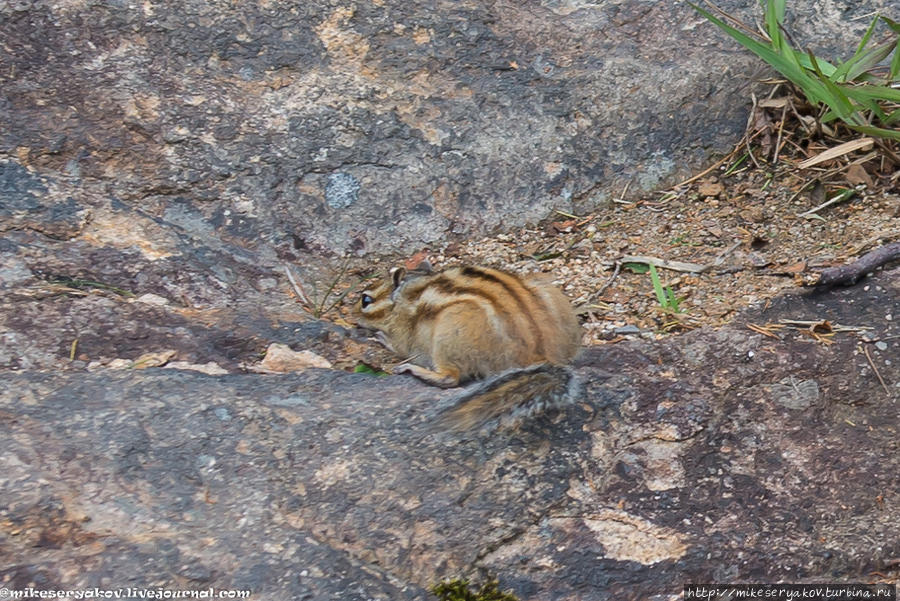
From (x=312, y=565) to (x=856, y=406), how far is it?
6.96 ft

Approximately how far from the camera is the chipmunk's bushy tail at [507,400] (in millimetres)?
3449

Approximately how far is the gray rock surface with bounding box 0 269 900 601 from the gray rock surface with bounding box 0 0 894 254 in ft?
5.56

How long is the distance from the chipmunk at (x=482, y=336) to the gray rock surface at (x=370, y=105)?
2.34 ft

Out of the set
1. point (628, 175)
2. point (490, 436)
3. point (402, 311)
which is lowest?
point (490, 436)

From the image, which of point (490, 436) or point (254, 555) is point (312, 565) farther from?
point (490, 436)

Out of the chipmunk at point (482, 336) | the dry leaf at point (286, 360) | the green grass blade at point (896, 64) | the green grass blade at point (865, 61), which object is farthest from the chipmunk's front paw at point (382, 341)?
the green grass blade at point (896, 64)

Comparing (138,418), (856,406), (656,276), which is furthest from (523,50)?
(138,418)

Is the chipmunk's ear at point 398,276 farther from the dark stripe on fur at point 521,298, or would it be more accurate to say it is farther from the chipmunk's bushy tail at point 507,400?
the chipmunk's bushy tail at point 507,400

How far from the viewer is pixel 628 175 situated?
552cm

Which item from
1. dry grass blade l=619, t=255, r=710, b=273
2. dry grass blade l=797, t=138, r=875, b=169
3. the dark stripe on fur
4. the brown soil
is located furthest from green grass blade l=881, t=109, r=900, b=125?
the dark stripe on fur

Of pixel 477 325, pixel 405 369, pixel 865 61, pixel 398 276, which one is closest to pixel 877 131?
pixel 865 61

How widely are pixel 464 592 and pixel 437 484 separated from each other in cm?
39

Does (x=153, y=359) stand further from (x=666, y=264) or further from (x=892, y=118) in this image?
(x=892, y=118)

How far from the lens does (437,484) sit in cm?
327
